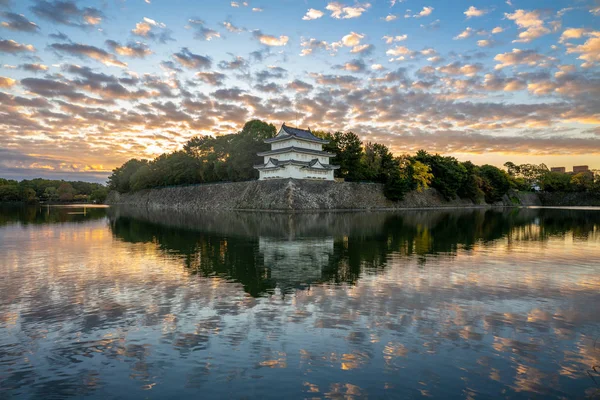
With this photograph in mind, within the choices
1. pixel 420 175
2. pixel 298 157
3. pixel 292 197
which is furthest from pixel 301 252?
pixel 420 175

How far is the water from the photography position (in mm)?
5176

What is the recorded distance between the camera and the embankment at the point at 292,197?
56.0 metres

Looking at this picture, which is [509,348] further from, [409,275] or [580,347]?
[409,275]

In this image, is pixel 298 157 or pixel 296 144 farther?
pixel 296 144

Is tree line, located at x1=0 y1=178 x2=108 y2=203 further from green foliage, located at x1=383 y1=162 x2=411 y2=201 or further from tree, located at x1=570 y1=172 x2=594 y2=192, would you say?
tree, located at x1=570 y1=172 x2=594 y2=192

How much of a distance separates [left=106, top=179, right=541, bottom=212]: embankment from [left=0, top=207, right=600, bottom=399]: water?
4125 centimetres

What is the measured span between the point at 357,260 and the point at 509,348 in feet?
27.2

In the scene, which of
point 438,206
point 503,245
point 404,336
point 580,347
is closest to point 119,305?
point 404,336

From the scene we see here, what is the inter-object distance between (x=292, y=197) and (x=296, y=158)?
8.97 metres

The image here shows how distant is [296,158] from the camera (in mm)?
61031

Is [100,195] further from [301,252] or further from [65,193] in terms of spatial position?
[301,252]

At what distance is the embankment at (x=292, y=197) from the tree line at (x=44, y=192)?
58.2 meters

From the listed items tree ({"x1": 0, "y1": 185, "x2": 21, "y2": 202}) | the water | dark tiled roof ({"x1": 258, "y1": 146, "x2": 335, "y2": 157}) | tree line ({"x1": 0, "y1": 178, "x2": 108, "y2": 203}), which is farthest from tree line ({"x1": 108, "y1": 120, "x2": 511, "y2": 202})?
the water

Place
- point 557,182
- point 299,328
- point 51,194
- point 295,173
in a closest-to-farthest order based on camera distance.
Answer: point 299,328 → point 295,173 → point 557,182 → point 51,194
